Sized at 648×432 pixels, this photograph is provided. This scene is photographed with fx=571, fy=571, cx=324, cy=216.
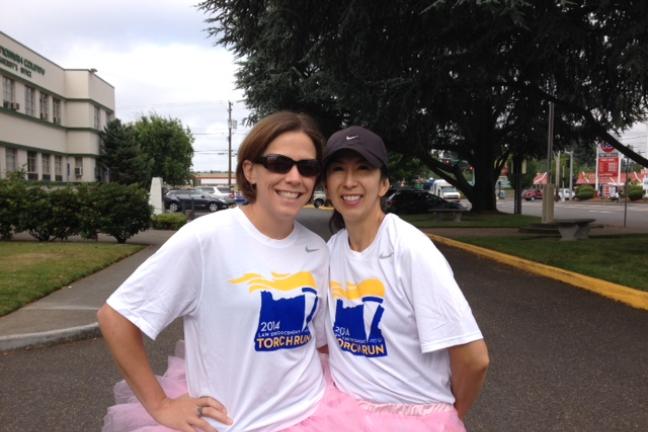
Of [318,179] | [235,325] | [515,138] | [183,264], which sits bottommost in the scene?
[235,325]

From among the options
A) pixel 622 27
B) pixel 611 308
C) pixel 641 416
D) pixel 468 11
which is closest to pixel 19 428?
pixel 641 416

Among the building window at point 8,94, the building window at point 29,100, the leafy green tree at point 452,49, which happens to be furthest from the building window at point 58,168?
the leafy green tree at point 452,49

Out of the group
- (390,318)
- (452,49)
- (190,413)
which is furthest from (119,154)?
(390,318)

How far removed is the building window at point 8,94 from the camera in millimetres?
29062

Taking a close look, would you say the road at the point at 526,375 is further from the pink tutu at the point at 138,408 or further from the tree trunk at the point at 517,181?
the tree trunk at the point at 517,181

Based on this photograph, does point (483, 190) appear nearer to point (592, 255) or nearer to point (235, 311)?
point (592, 255)

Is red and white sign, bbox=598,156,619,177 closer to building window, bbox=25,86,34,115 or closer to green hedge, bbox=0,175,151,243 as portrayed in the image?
building window, bbox=25,86,34,115

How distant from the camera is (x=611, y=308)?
7.03m

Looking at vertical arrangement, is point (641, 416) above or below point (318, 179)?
below

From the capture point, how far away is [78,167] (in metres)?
38.6

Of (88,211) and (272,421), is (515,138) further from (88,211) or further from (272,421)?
(272,421)

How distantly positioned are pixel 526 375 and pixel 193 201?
Result: 3312 centimetres

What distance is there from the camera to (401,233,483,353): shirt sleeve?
5.31 feet

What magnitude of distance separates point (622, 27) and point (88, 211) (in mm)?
12267
